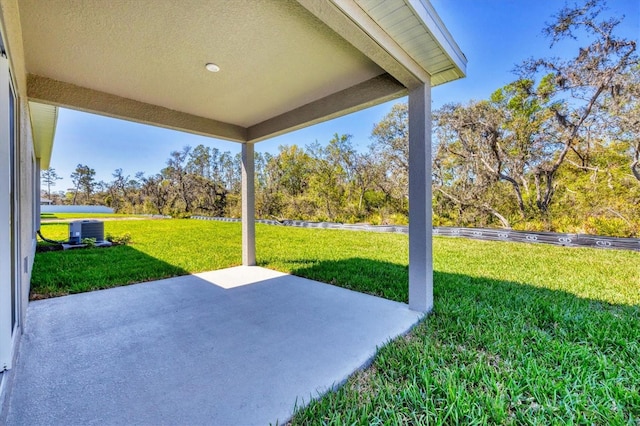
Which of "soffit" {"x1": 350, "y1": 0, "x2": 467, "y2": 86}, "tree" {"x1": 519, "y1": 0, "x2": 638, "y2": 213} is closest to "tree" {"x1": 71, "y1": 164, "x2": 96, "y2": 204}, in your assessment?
"soffit" {"x1": 350, "y1": 0, "x2": 467, "y2": 86}

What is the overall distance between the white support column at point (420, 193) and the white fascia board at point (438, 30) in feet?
1.25

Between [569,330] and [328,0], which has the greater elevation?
[328,0]

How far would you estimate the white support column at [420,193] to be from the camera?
10.3 feet

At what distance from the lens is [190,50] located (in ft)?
8.89

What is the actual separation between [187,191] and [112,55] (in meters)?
25.6

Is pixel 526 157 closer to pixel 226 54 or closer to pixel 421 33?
pixel 421 33

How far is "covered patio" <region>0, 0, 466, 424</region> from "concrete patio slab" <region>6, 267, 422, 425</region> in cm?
1

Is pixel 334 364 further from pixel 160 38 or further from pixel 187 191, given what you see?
pixel 187 191

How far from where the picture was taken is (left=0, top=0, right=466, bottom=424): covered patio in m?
1.86

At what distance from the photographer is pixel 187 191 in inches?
1029

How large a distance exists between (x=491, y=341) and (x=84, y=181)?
40558mm

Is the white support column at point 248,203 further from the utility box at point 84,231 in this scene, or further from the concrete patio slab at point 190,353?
the utility box at point 84,231

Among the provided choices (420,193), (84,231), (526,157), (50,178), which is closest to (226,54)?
(420,193)

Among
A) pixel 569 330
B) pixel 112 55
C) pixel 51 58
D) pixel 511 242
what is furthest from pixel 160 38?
pixel 511 242
